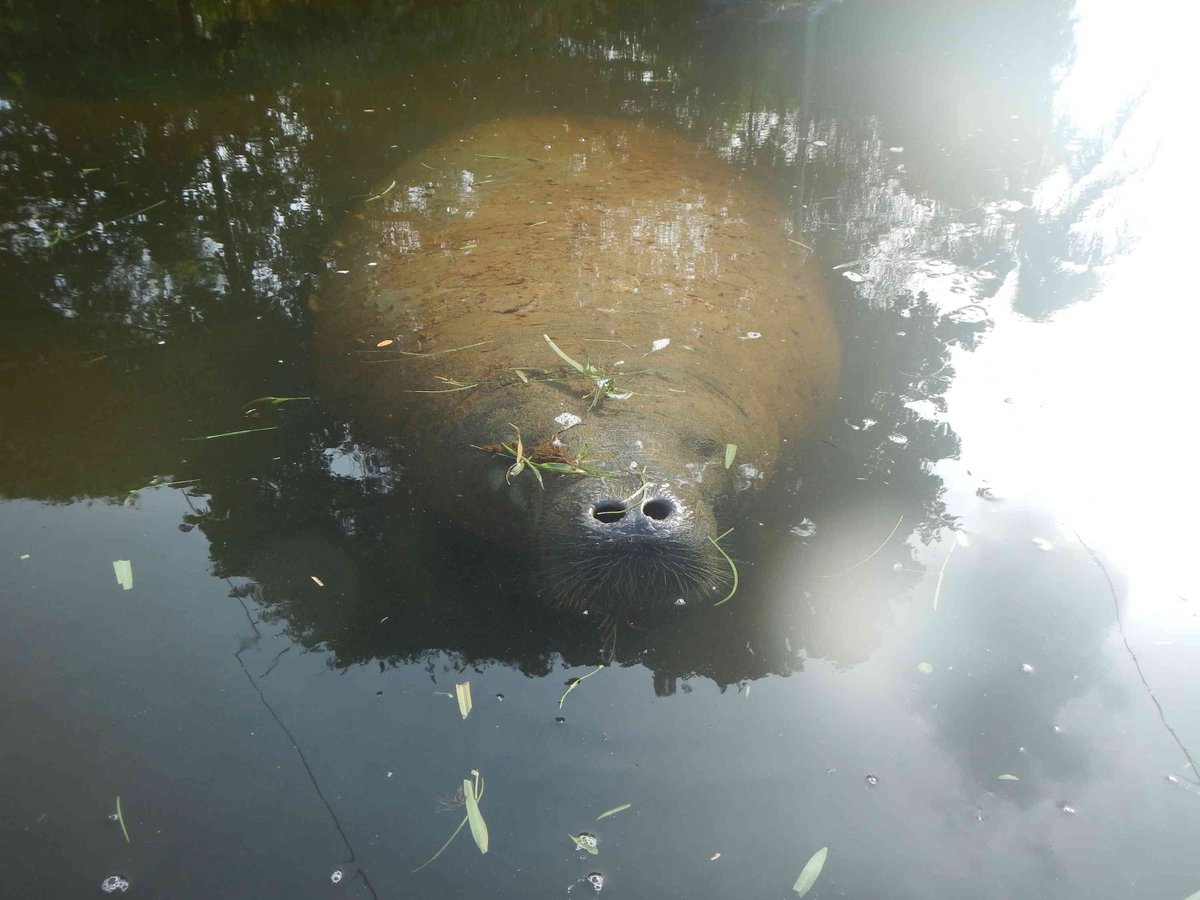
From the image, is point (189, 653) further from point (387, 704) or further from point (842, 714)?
point (842, 714)

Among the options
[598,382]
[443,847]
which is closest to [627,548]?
[598,382]

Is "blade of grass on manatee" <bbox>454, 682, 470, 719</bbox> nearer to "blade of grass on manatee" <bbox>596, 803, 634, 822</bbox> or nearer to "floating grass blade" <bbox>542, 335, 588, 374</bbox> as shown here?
"blade of grass on manatee" <bbox>596, 803, 634, 822</bbox>

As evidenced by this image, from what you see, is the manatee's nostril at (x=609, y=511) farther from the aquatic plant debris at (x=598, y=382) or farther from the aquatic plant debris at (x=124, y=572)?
the aquatic plant debris at (x=124, y=572)

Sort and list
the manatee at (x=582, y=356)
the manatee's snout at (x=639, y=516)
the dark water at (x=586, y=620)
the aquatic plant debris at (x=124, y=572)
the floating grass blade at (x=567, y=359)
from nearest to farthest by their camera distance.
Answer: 1. the dark water at (x=586, y=620)
2. the manatee's snout at (x=639, y=516)
3. the manatee at (x=582, y=356)
4. the aquatic plant debris at (x=124, y=572)
5. the floating grass blade at (x=567, y=359)

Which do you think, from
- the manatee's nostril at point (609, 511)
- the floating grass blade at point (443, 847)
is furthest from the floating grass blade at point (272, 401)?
the floating grass blade at point (443, 847)

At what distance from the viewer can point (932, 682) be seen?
282cm

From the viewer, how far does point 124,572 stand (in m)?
3.10

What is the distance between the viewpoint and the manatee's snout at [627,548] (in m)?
2.58

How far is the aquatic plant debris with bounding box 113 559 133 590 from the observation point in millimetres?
3053

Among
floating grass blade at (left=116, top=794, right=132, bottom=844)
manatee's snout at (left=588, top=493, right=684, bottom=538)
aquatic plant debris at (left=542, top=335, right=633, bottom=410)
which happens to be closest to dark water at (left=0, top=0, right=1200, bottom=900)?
floating grass blade at (left=116, top=794, right=132, bottom=844)

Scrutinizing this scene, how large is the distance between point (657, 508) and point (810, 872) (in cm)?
114

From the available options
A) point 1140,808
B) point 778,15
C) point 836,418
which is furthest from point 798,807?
point 778,15

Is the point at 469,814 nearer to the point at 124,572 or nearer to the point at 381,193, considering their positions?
the point at 124,572

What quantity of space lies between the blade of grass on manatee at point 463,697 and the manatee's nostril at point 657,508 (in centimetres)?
85
